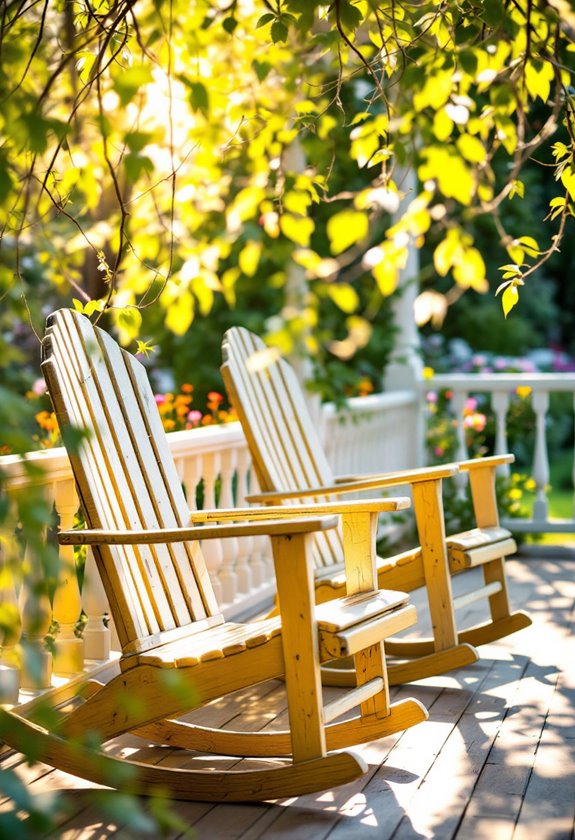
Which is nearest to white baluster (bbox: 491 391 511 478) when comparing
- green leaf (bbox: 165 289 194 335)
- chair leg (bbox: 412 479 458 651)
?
chair leg (bbox: 412 479 458 651)

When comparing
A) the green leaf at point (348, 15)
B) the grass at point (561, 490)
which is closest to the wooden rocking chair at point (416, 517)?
the green leaf at point (348, 15)

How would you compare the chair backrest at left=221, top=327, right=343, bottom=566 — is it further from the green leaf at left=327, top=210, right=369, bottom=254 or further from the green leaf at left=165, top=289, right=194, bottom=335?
the green leaf at left=327, top=210, right=369, bottom=254

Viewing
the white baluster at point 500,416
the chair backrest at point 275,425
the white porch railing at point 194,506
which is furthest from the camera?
the white baluster at point 500,416

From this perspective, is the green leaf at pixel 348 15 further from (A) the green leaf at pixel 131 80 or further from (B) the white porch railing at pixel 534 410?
(B) the white porch railing at pixel 534 410

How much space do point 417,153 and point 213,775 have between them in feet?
5.09

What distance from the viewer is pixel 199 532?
8.20ft

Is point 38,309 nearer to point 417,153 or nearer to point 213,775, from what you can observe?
point 213,775

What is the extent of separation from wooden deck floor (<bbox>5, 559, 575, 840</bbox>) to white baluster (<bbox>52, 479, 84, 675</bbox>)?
325 mm

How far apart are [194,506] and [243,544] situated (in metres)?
0.68

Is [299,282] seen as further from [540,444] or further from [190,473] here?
[540,444]

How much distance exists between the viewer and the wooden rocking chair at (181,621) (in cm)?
244

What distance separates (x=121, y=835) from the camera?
2375 mm

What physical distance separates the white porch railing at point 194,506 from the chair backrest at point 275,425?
0.20 m

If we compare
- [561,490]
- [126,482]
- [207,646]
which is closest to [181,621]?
[207,646]
